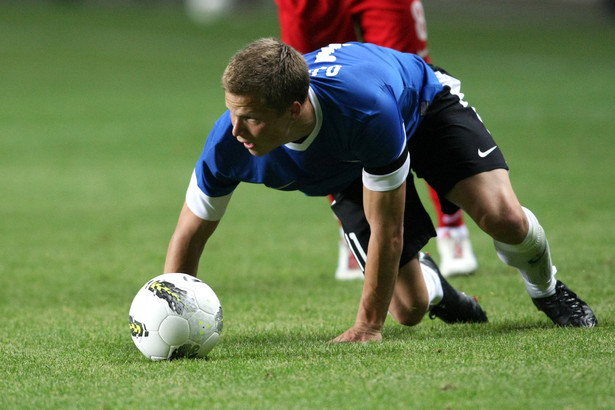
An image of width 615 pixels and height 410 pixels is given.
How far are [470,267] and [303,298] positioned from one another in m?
1.43

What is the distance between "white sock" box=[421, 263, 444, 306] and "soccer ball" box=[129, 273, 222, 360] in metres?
1.28

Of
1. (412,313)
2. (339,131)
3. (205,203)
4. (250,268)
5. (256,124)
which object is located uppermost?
(256,124)

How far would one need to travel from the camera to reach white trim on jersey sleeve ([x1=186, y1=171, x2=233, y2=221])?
4480 mm

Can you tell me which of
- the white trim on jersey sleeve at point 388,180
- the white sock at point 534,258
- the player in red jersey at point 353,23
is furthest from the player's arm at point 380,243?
the player in red jersey at point 353,23

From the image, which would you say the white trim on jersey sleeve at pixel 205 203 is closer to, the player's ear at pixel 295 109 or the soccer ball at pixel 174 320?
the soccer ball at pixel 174 320

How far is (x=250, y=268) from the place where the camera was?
7.35 metres

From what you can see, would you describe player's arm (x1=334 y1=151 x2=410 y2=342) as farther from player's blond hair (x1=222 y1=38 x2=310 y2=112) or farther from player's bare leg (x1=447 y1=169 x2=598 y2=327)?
player's blond hair (x1=222 y1=38 x2=310 y2=112)

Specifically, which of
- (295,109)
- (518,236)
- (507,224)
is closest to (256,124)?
(295,109)

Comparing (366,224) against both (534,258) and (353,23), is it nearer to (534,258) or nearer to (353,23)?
(534,258)

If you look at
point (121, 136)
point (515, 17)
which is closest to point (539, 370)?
point (121, 136)

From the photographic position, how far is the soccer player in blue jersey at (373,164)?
395cm

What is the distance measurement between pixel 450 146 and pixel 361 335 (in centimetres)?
108

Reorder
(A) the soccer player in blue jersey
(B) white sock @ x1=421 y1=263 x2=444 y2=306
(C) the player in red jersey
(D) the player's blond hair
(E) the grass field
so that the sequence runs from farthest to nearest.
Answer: (C) the player in red jersey, (B) white sock @ x1=421 y1=263 x2=444 y2=306, (A) the soccer player in blue jersey, (D) the player's blond hair, (E) the grass field

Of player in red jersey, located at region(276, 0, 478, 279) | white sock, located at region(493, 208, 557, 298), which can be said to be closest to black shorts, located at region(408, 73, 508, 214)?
white sock, located at region(493, 208, 557, 298)
